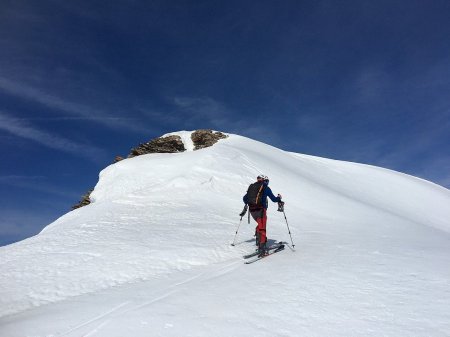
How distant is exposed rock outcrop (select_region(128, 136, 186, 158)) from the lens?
38.1 meters

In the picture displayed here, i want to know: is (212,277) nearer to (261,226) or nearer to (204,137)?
(261,226)

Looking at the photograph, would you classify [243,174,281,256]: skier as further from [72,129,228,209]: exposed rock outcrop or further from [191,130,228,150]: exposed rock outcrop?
[72,129,228,209]: exposed rock outcrop

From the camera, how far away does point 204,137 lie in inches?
1544

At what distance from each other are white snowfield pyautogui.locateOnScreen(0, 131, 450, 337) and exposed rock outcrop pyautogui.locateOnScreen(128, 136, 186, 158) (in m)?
22.2

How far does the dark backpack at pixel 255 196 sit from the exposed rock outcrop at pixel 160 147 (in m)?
28.8

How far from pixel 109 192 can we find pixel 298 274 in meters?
17.7

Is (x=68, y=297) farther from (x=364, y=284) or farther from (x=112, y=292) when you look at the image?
(x=364, y=284)

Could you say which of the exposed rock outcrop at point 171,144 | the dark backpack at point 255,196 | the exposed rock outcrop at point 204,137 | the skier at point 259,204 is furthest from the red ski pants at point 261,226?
the exposed rock outcrop at point 171,144

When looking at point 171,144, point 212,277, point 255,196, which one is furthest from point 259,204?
point 171,144

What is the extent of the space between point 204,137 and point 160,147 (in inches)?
205

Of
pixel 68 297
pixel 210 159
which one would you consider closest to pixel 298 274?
pixel 68 297

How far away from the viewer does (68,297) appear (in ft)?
20.5

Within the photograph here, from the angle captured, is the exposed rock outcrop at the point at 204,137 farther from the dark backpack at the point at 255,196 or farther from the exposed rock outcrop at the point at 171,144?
the dark backpack at the point at 255,196

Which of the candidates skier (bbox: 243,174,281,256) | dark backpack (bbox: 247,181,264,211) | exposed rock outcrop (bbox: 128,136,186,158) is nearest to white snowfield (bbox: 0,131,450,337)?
skier (bbox: 243,174,281,256)
